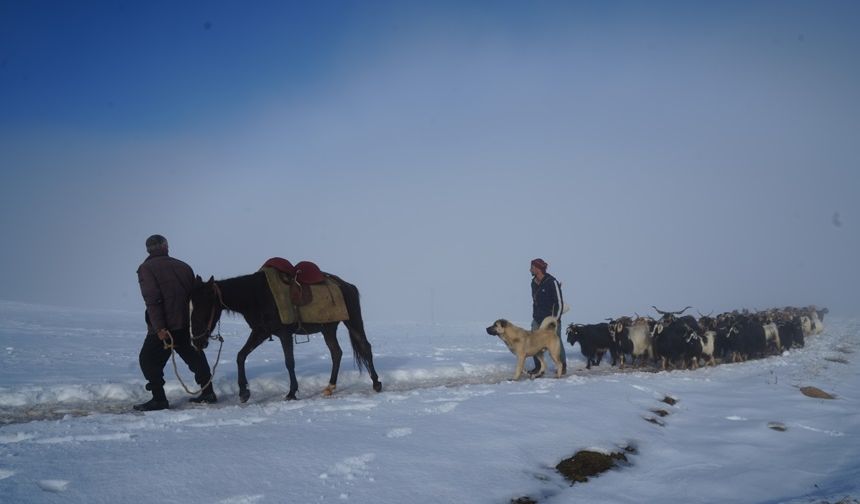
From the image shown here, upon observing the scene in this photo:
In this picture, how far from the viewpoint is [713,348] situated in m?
13.5

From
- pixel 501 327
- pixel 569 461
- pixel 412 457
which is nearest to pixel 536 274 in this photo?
pixel 501 327

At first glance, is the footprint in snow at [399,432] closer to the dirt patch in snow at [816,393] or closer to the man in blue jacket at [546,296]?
the man in blue jacket at [546,296]

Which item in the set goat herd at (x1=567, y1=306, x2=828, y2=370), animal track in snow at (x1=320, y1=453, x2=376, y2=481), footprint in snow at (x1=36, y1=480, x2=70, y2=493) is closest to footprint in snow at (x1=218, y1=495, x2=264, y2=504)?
animal track in snow at (x1=320, y1=453, x2=376, y2=481)

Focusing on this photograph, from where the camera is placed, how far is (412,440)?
491 cm

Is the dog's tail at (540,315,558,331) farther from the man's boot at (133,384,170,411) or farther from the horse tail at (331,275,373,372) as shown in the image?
the man's boot at (133,384,170,411)

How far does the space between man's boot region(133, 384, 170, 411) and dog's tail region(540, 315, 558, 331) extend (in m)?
6.71

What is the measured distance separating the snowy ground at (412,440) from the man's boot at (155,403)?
162 mm

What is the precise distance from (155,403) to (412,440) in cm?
366

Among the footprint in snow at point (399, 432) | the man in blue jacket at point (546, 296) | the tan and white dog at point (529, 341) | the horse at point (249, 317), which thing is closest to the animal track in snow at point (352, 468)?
the footprint in snow at point (399, 432)

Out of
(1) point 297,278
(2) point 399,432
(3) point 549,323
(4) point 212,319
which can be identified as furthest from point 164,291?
(3) point 549,323

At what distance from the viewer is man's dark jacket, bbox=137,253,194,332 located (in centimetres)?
671

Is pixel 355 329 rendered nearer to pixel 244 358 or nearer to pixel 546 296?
pixel 244 358

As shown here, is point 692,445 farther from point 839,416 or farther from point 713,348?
point 713,348

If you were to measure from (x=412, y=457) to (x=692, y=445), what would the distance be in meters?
3.39
